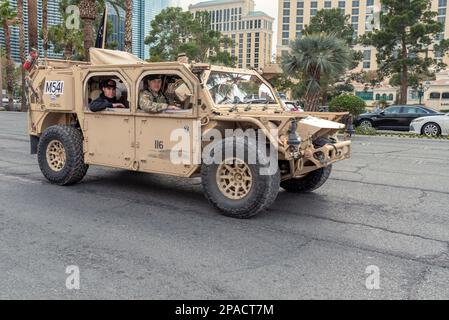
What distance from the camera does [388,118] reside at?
22500 mm

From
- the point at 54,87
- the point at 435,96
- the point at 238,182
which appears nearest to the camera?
the point at 238,182

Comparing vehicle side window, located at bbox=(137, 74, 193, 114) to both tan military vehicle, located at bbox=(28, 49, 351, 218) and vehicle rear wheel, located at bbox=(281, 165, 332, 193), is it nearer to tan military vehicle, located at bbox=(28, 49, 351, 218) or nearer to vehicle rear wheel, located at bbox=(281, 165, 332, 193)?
tan military vehicle, located at bbox=(28, 49, 351, 218)

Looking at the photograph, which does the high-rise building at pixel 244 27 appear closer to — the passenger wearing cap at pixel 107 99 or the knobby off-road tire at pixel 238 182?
the passenger wearing cap at pixel 107 99

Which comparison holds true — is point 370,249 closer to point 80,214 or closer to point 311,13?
point 80,214

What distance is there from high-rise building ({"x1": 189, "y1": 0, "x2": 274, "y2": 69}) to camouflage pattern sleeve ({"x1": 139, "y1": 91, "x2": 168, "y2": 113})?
355 feet

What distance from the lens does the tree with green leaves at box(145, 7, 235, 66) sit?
57.6 m

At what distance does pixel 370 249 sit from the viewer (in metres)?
4.95

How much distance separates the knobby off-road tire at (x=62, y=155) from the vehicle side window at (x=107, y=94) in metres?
0.61

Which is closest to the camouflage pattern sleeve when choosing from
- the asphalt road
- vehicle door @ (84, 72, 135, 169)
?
vehicle door @ (84, 72, 135, 169)

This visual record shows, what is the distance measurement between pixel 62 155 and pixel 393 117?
17.9m

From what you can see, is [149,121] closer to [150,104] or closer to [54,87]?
[150,104]

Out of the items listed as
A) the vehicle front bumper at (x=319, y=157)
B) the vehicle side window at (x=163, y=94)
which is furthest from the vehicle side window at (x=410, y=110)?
the vehicle side window at (x=163, y=94)

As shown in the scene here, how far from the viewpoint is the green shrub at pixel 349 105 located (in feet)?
73.6

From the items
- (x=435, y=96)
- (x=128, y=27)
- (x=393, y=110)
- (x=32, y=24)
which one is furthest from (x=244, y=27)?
(x=128, y=27)
